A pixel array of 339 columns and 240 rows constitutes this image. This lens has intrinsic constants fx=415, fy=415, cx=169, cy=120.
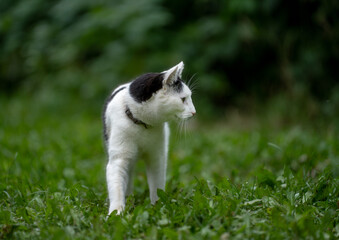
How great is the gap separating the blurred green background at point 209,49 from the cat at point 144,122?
3.56 metres

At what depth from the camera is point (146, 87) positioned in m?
3.07

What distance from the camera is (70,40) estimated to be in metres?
8.60

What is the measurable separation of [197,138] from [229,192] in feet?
10.7

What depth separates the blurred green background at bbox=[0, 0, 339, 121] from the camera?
6906 millimetres

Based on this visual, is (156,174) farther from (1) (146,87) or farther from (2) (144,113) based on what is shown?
(1) (146,87)

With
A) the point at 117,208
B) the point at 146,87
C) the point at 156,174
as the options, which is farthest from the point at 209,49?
the point at 117,208

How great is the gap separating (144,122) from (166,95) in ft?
0.95

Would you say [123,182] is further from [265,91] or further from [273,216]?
[265,91]

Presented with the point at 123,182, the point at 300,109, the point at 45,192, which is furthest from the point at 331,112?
the point at 45,192

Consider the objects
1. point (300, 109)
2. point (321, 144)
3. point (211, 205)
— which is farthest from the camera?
point (300, 109)

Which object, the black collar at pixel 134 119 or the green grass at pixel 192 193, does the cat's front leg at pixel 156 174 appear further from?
the black collar at pixel 134 119

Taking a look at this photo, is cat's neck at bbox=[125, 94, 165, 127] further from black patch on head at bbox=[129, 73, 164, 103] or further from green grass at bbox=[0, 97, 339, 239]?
green grass at bbox=[0, 97, 339, 239]

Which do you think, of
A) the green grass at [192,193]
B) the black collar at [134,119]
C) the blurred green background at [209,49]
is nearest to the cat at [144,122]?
the black collar at [134,119]

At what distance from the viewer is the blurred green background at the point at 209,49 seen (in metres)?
6.91
